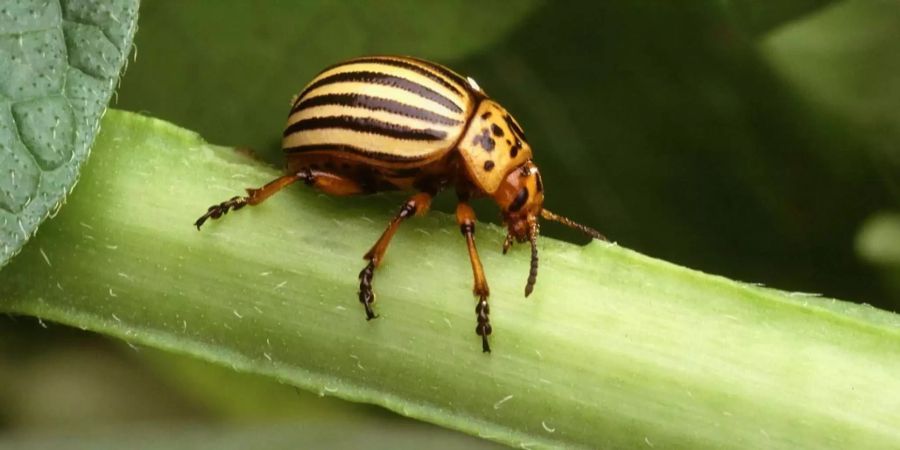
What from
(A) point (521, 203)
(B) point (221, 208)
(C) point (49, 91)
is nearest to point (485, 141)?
(A) point (521, 203)

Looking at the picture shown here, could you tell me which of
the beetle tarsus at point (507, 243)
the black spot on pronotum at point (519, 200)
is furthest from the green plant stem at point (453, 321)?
the black spot on pronotum at point (519, 200)

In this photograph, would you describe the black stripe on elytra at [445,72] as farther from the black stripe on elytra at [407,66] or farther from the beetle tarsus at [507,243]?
the beetle tarsus at [507,243]

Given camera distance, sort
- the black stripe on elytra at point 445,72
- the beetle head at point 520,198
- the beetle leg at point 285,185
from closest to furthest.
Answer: the beetle leg at point 285,185
the beetle head at point 520,198
the black stripe on elytra at point 445,72

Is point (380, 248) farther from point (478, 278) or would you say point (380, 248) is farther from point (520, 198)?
point (520, 198)

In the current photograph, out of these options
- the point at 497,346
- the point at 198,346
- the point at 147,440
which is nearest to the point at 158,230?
the point at 198,346

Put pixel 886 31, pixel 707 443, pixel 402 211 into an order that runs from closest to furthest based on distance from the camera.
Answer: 1. pixel 707 443
2. pixel 402 211
3. pixel 886 31

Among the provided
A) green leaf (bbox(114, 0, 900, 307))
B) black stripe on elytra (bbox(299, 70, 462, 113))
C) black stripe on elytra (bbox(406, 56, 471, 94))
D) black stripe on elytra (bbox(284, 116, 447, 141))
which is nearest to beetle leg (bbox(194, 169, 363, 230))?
black stripe on elytra (bbox(284, 116, 447, 141))

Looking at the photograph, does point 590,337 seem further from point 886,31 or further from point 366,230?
point 886,31
